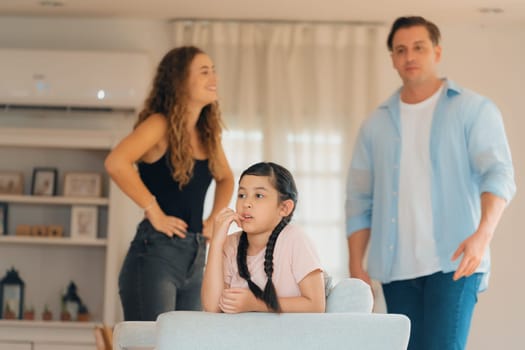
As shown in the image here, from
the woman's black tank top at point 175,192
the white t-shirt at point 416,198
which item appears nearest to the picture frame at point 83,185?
the woman's black tank top at point 175,192

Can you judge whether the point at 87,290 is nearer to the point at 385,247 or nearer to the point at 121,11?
the point at 121,11

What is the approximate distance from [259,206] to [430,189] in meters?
1.07

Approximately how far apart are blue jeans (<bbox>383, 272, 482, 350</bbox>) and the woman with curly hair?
0.72 metres

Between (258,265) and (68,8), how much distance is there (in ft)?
11.6

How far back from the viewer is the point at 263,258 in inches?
91.7

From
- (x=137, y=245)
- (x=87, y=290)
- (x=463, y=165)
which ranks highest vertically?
(x=463, y=165)

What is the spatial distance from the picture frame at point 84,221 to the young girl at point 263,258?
3162 millimetres

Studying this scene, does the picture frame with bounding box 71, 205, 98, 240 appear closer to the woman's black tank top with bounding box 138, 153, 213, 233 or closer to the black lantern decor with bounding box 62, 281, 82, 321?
the black lantern decor with bounding box 62, 281, 82, 321

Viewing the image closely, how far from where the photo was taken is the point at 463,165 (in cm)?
325

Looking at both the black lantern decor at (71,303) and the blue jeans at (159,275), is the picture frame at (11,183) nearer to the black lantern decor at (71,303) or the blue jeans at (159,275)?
the black lantern decor at (71,303)

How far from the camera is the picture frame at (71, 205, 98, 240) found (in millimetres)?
5449

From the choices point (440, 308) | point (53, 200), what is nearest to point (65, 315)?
point (53, 200)

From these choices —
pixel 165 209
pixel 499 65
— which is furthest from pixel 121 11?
pixel 165 209

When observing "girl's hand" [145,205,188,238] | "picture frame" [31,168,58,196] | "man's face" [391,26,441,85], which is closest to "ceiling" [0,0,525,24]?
"picture frame" [31,168,58,196]
